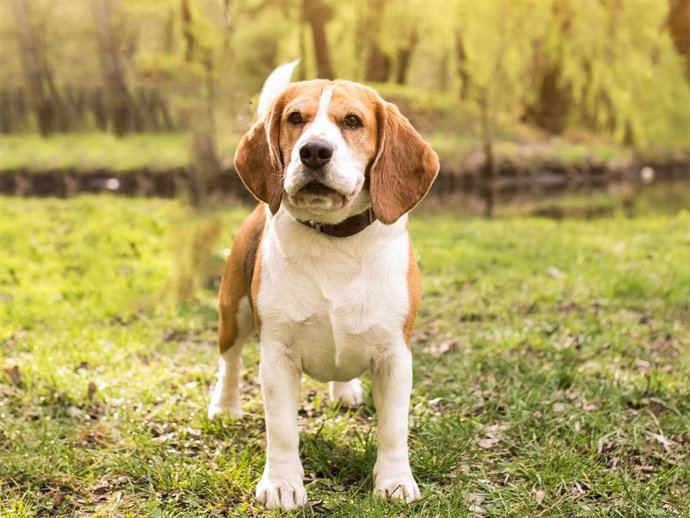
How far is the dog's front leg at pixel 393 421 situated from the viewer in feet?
11.3

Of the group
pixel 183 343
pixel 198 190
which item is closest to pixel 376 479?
pixel 183 343

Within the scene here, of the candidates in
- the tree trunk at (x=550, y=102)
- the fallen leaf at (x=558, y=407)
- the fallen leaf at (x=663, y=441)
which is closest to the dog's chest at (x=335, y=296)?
the fallen leaf at (x=558, y=407)

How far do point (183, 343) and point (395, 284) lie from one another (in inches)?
125

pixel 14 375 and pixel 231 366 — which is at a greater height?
pixel 231 366

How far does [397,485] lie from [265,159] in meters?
1.55

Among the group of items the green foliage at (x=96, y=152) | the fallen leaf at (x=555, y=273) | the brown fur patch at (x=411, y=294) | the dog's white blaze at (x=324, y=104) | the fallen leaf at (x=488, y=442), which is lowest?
the green foliage at (x=96, y=152)

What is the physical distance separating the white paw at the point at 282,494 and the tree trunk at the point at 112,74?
22.1 m

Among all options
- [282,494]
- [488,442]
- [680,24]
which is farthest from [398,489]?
[680,24]

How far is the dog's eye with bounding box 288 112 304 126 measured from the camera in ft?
10.8

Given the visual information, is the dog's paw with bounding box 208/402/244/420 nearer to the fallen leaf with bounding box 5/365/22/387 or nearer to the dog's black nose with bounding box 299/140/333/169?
the fallen leaf with bounding box 5/365/22/387

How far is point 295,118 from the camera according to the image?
10.9 ft

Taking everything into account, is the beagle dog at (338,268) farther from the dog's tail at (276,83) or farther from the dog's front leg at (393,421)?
the dog's tail at (276,83)

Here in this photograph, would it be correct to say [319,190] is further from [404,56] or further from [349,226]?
[404,56]

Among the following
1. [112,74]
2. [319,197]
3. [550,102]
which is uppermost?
[319,197]
